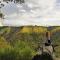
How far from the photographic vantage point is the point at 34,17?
1977 mm

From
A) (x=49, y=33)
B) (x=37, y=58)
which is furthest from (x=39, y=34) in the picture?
(x=37, y=58)

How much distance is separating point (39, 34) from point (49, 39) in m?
0.09

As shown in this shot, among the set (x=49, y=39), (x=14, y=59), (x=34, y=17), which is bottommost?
(x=14, y=59)

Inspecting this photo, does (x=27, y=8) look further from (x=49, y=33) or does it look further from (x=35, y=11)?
(x=49, y=33)

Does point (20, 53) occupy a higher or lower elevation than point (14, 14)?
lower

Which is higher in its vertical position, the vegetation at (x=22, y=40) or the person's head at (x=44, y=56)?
the vegetation at (x=22, y=40)

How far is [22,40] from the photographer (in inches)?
76.5

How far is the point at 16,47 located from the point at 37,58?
20cm

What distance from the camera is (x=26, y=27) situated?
6.45ft

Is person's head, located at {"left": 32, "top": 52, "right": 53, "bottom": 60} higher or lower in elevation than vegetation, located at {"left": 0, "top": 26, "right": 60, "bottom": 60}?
lower

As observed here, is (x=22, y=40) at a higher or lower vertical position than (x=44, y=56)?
higher

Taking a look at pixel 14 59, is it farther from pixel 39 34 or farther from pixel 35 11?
pixel 35 11

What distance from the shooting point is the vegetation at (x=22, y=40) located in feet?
6.27

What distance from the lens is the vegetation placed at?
1.91 metres
